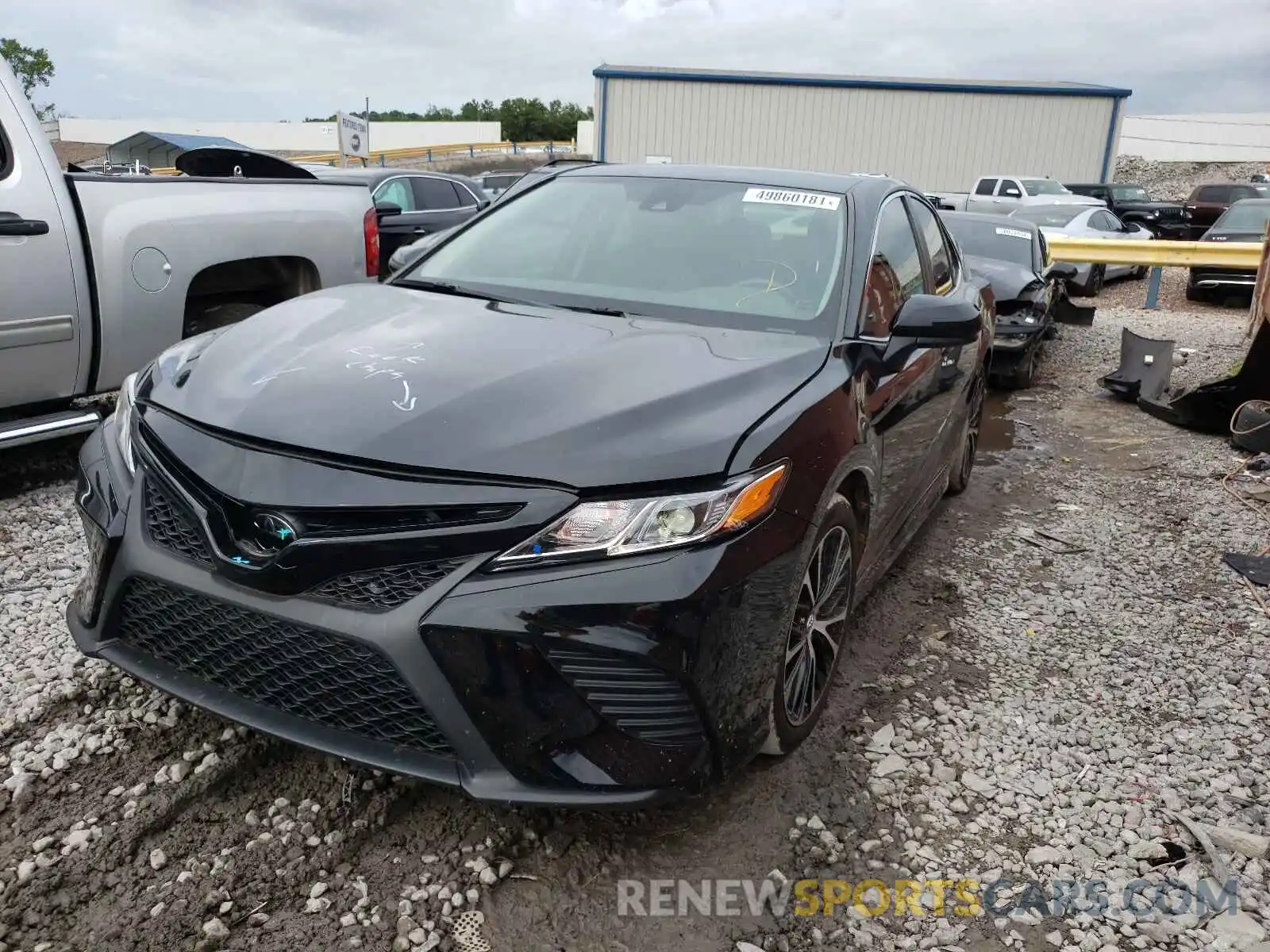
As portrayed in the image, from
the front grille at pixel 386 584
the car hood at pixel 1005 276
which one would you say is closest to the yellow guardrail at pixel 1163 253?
the car hood at pixel 1005 276

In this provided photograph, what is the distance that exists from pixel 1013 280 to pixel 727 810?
7.18 m

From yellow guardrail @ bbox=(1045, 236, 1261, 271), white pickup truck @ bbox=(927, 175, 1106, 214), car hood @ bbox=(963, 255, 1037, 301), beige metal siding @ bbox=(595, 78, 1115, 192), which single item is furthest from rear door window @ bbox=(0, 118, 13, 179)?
beige metal siding @ bbox=(595, 78, 1115, 192)

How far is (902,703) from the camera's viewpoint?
331 cm

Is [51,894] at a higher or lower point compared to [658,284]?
lower

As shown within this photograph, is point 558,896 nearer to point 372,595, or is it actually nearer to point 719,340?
point 372,595

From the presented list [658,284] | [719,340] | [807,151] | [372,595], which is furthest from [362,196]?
[807,151]

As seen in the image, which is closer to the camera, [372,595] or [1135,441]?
[372,595]

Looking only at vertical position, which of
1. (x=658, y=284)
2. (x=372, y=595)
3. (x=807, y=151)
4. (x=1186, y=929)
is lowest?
(x=1186, y=929)

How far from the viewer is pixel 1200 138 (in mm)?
44094

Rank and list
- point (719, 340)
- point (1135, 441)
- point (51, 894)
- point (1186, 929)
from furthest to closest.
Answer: point (1135, 441)
point (719, 340)
point (1186, 929)
point (51, 894)

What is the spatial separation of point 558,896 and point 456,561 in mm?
877

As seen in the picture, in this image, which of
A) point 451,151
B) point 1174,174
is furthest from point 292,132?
point 1174,174

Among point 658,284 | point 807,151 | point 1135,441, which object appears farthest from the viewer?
point 807,151

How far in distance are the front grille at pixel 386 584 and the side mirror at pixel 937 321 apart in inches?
68.1
